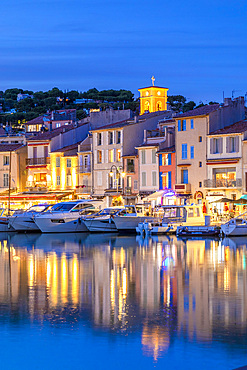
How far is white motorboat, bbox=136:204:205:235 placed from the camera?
202ft

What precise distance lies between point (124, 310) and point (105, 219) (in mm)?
40119

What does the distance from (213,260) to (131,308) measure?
16.3 metres

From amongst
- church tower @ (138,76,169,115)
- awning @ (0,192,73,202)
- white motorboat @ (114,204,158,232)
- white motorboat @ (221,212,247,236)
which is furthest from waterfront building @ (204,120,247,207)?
church tower @ (138,76,169,115)

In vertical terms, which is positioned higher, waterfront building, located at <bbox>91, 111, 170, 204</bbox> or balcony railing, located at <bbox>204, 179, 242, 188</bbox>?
waterfront building, located at <bbox>91, 111, 170, 204</bbox>

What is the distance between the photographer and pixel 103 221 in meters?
65.5

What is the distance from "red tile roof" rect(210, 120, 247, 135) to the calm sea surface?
91.4 feet

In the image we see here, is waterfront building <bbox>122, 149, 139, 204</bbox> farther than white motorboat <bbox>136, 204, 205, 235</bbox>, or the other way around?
waterfront building <bbox>122, 149, 139, 204</bbox>

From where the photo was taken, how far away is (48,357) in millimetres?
19734

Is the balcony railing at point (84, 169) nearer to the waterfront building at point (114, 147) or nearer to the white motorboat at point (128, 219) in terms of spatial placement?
the waterfront building at point (114, 147)

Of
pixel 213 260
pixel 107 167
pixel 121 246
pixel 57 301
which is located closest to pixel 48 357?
pixel 57 301

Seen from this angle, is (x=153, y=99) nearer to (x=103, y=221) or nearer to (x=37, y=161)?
(x=37, y=161)

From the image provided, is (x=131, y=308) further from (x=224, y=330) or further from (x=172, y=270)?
(x=172, y=270)

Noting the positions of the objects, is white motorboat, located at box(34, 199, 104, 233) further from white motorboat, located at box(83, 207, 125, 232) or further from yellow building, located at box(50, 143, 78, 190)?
yellow building, located at box(50, 143, 78, 190)

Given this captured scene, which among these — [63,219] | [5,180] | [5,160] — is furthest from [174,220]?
[5,160]
